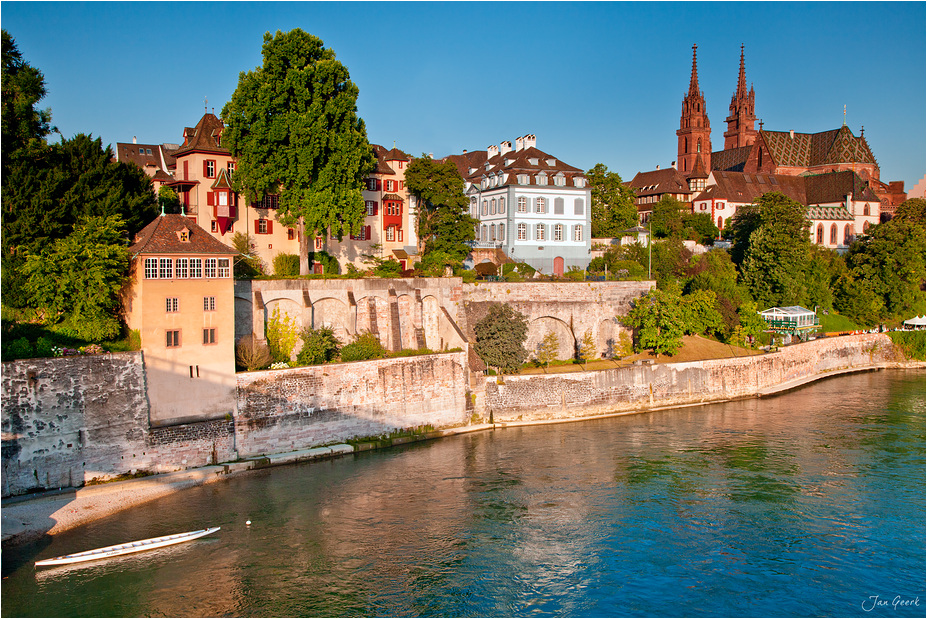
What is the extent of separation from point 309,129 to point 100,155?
939cm

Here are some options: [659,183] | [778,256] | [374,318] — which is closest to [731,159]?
[659,183]

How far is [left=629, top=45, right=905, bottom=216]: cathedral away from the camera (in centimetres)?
8438

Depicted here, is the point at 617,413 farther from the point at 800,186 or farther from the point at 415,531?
the point at 800,186

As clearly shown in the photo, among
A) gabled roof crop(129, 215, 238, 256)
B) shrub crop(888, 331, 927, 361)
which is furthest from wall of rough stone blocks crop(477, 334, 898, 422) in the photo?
gabled roof crop(129, 215, 238, 256)

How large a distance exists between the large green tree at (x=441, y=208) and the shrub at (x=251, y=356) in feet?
57.4

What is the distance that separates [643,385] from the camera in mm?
39906

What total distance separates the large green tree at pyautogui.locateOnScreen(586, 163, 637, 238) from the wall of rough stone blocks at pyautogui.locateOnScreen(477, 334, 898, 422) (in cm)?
1843

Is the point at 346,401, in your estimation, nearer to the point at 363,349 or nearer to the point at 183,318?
the point at 363,349

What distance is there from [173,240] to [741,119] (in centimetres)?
9414

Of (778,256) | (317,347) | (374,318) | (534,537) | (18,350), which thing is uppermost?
(778,256)

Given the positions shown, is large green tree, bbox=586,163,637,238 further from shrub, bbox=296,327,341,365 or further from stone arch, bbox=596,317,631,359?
shrub, bbox=296,327,341,365

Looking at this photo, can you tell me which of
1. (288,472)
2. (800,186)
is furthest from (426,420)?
(800,186)

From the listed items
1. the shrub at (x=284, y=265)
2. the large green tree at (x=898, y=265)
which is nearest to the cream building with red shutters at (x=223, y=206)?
the shrub at (x=284, y=265)

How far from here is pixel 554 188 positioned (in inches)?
2072
